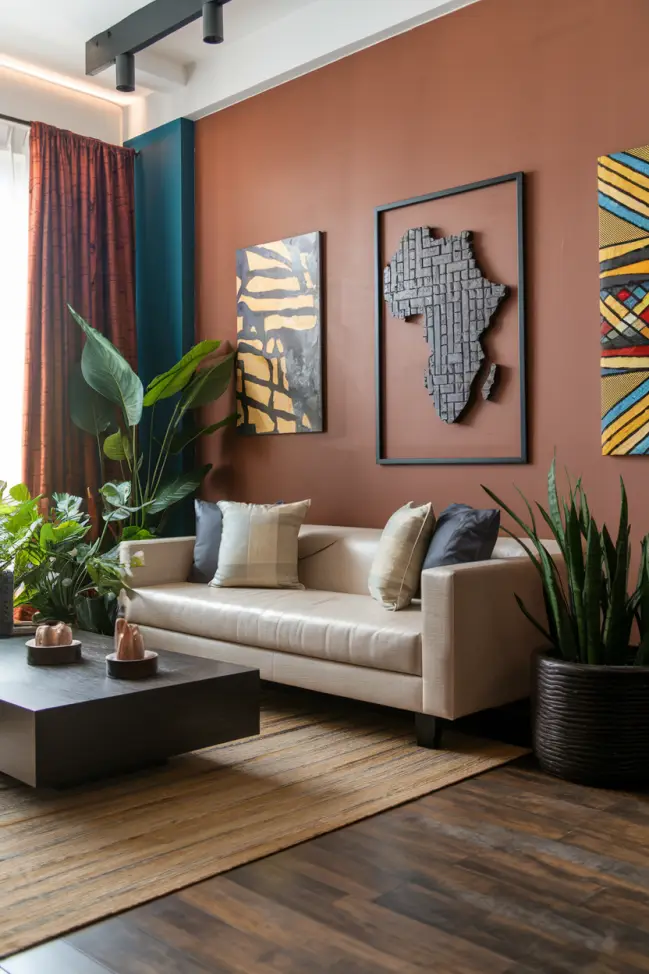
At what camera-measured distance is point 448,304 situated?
3908mm

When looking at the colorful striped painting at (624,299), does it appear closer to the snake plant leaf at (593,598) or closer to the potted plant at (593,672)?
the potted plant at (593,672)

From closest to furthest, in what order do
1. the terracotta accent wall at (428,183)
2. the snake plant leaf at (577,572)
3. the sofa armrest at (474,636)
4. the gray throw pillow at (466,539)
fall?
1. the snake plant leaf at (577,572)
2. the sofa armrest at (474,636)
3. the gray throw pillow at (466,539)
4. the terracotta accent wall at (428,183)

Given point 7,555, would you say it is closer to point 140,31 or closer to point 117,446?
point 117,446

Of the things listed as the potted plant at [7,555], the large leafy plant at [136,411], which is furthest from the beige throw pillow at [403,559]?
the large leafy plant at [136,411]

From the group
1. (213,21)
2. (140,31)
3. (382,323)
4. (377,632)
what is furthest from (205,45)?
(377,632)

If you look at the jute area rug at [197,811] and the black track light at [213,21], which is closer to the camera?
the jute area rug at [197,811]

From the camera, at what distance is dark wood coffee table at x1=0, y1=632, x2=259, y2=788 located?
2.36 meters

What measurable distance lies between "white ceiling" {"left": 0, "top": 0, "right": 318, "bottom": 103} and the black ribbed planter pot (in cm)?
346

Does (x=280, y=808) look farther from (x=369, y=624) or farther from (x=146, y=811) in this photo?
(x=369, y=624)

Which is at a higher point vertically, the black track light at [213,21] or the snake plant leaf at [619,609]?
the black track light at [213,21]

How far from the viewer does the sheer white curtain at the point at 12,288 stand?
490cm

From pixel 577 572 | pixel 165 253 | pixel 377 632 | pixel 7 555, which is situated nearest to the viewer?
pixel 577 572

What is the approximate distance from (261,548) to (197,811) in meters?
1.62

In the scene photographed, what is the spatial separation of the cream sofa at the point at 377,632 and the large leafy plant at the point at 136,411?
2.94ft
